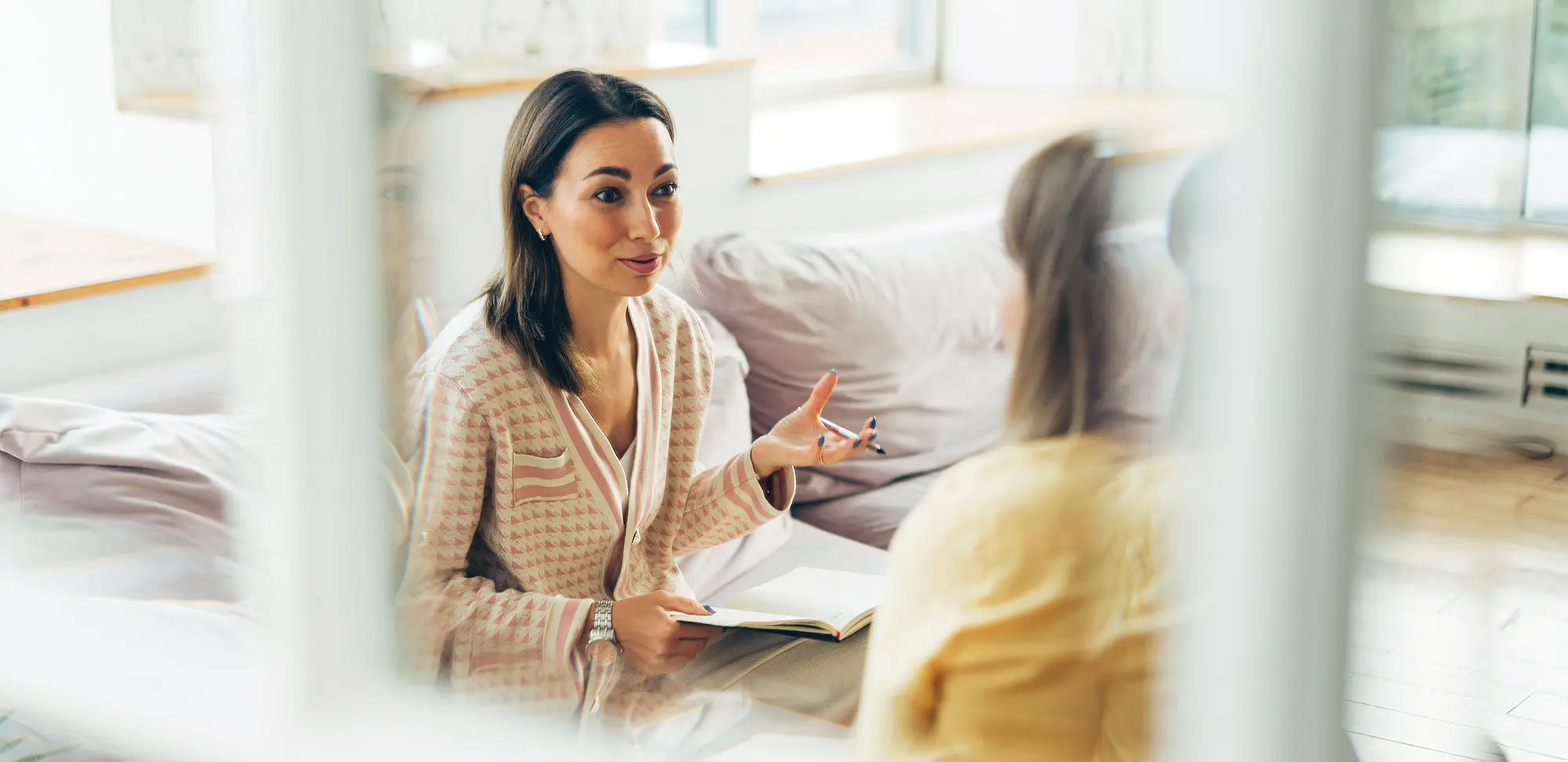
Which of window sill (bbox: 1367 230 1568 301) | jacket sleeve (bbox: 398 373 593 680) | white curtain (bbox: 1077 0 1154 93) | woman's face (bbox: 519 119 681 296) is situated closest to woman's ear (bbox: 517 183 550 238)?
woman's face (bbox: 519 119 681 296)

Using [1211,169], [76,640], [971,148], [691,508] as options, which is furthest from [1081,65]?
[76,640]

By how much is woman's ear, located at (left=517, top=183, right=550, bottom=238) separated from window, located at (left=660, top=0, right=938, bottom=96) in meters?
0.13

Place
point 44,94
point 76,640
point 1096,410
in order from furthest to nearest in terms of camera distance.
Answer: point 44,94 → point 76,640 → point 1096,410

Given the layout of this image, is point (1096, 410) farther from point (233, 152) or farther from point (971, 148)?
point (233, 152)

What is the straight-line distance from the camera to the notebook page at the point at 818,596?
772mm

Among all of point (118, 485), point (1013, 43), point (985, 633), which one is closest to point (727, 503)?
point (985, 633)

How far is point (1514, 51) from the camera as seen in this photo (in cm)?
55

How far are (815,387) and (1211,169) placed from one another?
0.36m

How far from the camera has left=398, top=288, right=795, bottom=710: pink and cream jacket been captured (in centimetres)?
82

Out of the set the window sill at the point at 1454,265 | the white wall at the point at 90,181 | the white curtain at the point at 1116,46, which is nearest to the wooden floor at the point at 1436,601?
the window sill at the point at 1454,265

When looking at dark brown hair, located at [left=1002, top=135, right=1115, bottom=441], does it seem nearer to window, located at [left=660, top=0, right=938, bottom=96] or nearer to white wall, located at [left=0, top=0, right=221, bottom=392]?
window, located at [left=660, top=0, right=938, bottom=96]

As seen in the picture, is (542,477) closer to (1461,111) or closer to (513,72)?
(513,72)

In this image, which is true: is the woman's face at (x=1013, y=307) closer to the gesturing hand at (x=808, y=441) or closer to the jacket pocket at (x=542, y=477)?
the gesturing hand at (x=808, y=441)

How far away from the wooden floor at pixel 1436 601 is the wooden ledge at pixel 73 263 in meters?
1.46
